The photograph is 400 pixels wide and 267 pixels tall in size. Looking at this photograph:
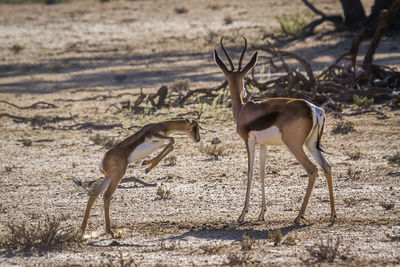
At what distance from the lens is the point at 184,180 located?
9062mm

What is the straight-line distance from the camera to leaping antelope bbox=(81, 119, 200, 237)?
22.3 ft

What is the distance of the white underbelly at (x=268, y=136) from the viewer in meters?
6.99

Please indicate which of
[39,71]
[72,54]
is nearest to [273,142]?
[39,71]

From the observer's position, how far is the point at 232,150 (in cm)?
1065

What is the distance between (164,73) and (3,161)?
8697mm

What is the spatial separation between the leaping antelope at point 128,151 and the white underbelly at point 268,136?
643mm

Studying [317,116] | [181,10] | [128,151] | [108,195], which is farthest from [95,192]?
[181,10]

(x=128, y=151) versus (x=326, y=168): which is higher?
(x=128, y=151)

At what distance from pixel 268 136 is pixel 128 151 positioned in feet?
4.99

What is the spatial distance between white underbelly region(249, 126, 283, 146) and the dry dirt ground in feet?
2.88

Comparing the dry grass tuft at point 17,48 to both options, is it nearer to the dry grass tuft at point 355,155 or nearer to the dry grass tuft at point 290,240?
the dry grass tuft at point 355,155

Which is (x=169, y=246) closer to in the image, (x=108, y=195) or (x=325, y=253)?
(x=108, y=195)

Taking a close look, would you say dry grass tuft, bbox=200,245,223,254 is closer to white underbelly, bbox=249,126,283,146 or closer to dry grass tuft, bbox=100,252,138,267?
dry grass tuft, bbox=100,252,138,267

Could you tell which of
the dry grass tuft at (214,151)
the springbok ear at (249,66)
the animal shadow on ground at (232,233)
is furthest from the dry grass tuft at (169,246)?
the dry grass tuft at (214,151)
